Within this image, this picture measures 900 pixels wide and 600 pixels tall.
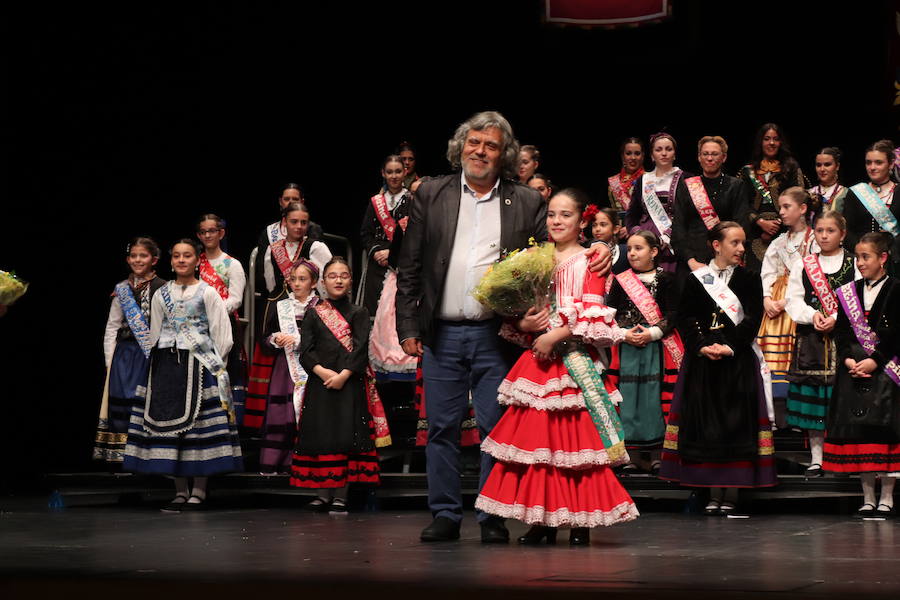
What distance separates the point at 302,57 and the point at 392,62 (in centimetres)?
68

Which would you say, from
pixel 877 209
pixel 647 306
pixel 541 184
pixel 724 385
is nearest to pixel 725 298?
pixel 724 385

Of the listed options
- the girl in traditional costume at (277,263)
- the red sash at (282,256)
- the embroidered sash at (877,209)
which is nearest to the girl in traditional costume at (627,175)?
the embroidered sash at (877,209)

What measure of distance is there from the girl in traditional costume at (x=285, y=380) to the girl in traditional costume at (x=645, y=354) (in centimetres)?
164

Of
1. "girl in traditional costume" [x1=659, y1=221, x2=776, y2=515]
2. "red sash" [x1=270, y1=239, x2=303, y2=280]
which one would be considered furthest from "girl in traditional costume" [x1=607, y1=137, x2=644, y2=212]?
"girl in traditional costume" [x1=659, y1=221, x2=776, y2=515]

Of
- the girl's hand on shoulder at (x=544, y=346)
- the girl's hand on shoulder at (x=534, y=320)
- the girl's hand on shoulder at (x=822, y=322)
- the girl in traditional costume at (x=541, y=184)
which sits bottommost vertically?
the girl's hand on shoulder at (x=544, y=346)

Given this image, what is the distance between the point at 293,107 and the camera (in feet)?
33.4

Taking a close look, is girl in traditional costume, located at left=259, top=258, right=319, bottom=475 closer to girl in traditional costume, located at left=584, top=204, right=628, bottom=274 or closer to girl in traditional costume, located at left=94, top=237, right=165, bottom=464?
girl in traditional costume, located at left=94, top=237, right=165, bottom=464

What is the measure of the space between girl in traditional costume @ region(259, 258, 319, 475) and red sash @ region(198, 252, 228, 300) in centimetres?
66

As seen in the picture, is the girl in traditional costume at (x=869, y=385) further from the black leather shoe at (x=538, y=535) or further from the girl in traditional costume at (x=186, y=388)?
the girl in traditional costume at (x=186, y=388)

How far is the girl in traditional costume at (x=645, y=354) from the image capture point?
7.12 metres

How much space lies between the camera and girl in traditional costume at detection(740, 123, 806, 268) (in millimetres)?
8414

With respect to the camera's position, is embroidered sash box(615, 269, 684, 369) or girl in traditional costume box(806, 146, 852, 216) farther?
girl in traditional costume box(806, 146, 852, 216)

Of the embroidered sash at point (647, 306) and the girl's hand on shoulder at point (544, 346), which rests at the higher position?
the embroidered sash at point (647, 306)

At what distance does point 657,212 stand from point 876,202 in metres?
1.25
